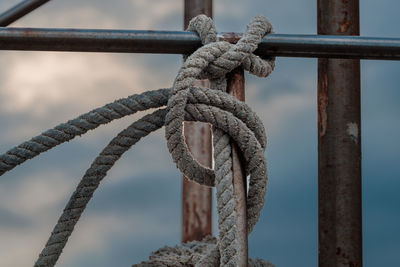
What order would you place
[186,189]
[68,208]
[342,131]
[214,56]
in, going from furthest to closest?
[186,189], [342,131], [68,208], [214,56]

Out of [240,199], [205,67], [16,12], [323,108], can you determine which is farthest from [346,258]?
[16,12]

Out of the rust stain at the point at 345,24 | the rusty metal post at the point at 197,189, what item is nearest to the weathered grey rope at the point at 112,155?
the rust stain at the point at 345,24

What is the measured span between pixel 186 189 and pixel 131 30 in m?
1.58

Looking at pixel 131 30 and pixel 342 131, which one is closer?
pixel 131 30

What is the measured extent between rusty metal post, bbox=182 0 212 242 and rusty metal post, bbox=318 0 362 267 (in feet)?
1.95

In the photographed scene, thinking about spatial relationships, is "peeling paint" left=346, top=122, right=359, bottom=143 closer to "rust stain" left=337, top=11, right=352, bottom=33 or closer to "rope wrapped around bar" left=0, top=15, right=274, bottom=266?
"rust stain" left=337, top=11, right=352, bottom=33

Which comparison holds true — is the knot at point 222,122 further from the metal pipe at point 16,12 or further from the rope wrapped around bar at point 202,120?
the metal pipe at point 16,12

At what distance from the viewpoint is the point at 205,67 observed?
3.49ft

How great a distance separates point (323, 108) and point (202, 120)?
3.92 feet

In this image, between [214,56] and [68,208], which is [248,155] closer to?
[214,56]

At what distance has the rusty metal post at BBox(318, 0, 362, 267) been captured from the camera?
211cm

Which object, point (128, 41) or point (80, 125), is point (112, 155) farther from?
point (128, 41)

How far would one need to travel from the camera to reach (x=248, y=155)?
1.08 meters

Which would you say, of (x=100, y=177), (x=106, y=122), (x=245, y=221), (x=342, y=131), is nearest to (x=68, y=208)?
(x=100, y=177)
